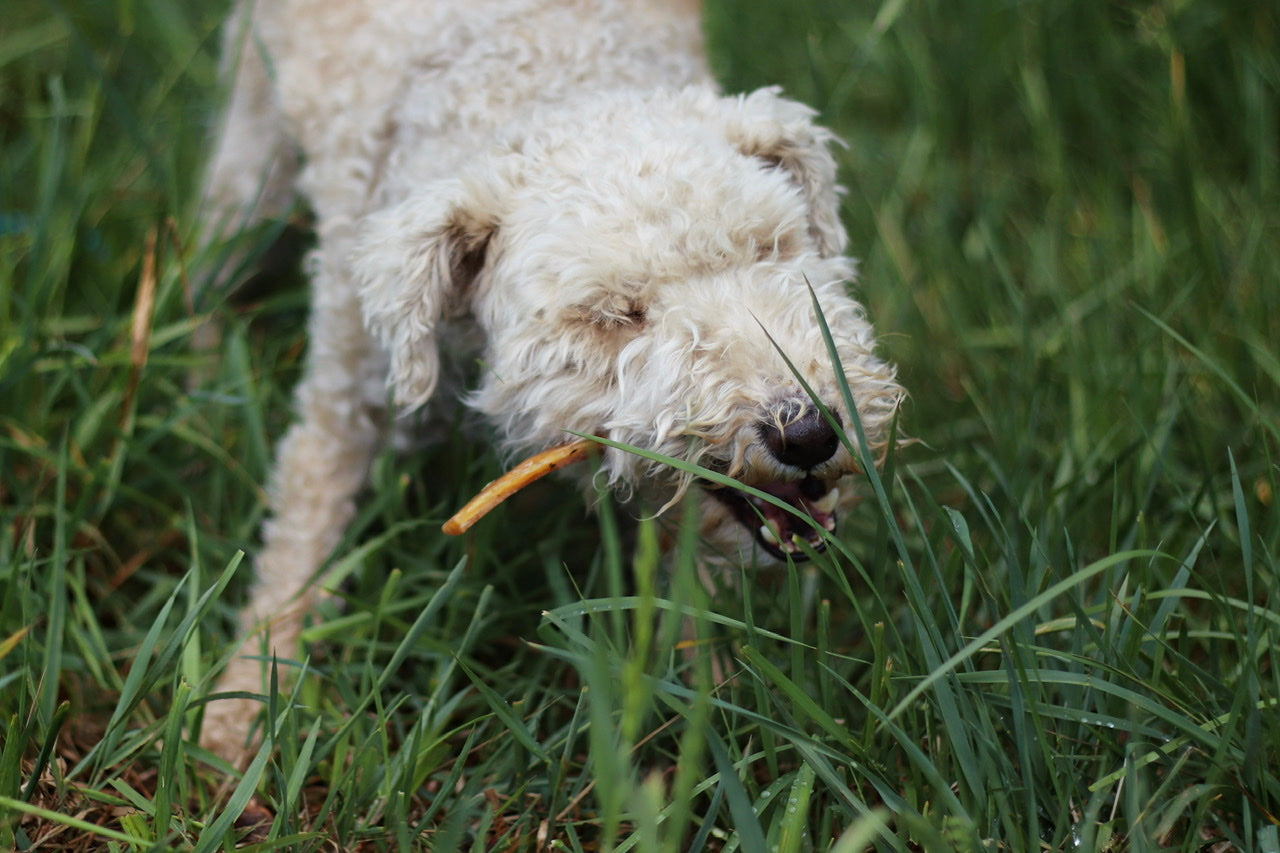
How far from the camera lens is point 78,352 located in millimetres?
2857

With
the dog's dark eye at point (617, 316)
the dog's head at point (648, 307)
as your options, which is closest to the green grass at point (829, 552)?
the dog's head at point (648, 307)

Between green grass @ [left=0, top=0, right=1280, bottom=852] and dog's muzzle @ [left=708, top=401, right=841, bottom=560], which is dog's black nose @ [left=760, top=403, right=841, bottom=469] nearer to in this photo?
dog's muzzle @ [left=708, top=401, right=841, bottom=560]

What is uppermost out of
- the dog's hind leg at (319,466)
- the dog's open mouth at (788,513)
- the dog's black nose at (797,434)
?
the dog's black nose at (797,434)

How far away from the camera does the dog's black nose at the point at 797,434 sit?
1.92 m

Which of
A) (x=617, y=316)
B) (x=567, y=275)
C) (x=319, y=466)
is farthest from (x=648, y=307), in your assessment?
(x=319, y=466)

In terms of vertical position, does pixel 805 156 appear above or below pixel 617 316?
above

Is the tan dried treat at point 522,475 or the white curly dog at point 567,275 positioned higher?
the white curly dog at point 567,275

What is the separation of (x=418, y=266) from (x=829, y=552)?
1.04 metres

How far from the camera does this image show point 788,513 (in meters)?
2.18

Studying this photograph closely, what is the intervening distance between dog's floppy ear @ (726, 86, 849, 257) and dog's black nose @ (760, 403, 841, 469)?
0.77 m

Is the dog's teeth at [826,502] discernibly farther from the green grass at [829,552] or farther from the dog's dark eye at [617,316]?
the dog's dark eye at [617,316]

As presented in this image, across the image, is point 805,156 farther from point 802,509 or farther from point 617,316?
point 802,509

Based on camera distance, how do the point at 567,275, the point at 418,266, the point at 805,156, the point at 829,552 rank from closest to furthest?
the point at 829,552 < the point at 567,275 < the point at 418,266 < the point at 805,156

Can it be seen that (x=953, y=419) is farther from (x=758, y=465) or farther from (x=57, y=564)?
(x=57, y=564)
